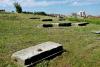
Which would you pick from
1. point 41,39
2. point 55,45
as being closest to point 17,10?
→ point 41,39

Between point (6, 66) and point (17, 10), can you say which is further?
point (17, 10)

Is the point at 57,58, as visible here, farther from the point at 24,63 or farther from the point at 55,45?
the point at 24,63

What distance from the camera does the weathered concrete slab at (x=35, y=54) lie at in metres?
7.41

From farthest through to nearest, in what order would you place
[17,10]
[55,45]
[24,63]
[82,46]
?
1. [17,10]
2. [82,46]
3. [55,45]
4. [24,63]

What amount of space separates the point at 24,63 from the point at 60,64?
100 cm

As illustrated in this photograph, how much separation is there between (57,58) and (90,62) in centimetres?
99

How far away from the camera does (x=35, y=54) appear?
24.9 feet

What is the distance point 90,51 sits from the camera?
27.6ft

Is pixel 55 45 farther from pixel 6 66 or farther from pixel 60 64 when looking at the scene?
pixel 6 66

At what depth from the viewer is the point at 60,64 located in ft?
25.2

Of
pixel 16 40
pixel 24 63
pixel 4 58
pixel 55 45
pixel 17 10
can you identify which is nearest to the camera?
pixel 24 63

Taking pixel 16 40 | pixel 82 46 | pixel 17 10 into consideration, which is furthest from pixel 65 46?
pixel 17 10

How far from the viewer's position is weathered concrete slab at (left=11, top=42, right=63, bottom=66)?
741cm

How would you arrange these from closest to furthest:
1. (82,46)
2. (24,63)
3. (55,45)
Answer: (24,63), (55,45), (82,46)
